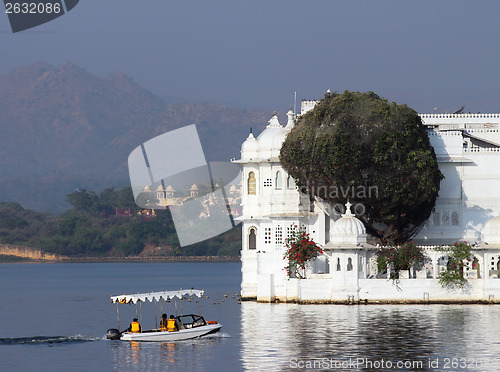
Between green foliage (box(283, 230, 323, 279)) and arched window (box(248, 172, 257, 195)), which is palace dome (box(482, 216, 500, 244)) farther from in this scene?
arched window (box(248, 172, 257, 195))

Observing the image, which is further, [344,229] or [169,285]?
[169,285]

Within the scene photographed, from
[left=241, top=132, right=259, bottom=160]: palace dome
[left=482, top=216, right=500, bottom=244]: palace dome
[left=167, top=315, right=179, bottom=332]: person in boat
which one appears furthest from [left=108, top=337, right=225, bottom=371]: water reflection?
[left=241, top=132, right=259, bottom=160]: palace dome

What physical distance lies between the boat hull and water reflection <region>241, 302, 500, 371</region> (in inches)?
72.1

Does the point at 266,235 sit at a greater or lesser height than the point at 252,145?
lesser

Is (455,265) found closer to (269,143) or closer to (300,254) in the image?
(300,254)

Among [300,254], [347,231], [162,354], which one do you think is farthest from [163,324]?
[347,231]

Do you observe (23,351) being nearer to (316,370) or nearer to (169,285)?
(316,370)

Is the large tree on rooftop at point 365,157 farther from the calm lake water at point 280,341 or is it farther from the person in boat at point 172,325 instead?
the person in boat at point 172,325

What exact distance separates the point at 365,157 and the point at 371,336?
17671 millimetres

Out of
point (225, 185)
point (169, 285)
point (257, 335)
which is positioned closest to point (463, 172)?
point (257, 335)

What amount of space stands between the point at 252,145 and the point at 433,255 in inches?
517

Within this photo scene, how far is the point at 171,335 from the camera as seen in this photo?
50.3 m

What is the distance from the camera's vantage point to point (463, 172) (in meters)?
71.5

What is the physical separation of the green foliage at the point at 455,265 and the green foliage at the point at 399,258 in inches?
57.0
